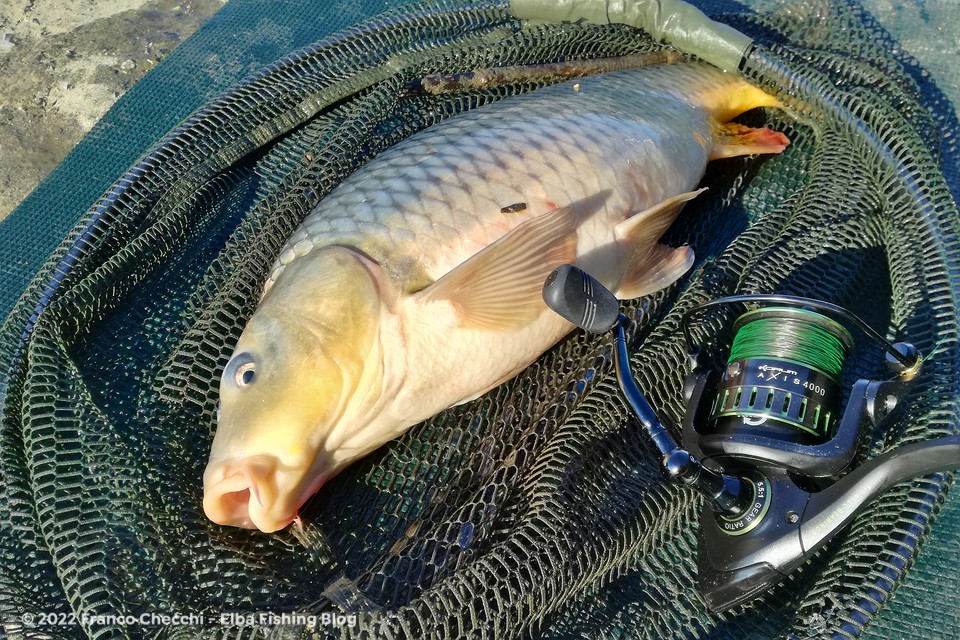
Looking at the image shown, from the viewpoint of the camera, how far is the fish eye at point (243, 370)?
1584mm

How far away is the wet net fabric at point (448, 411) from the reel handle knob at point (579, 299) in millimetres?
319

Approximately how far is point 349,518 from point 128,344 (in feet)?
2.66

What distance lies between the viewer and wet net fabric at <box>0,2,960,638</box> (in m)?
1.51

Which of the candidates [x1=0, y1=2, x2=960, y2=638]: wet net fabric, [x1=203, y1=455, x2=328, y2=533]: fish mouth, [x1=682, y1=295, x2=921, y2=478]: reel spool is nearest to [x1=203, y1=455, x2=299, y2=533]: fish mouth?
[x1=203, y1=455, x2=328, y2=533]: fish mouth

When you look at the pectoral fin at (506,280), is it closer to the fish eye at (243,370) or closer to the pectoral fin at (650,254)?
the pectoral fin at (650,254)

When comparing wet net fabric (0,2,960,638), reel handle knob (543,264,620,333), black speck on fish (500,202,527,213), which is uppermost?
black speck on fish (500,202,527,213)

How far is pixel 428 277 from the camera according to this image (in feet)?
5.70

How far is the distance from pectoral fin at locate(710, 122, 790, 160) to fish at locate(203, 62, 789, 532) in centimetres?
27

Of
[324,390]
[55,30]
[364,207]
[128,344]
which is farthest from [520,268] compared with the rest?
[55,30]

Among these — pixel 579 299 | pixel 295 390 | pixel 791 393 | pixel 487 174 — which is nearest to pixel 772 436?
pixel 791 393

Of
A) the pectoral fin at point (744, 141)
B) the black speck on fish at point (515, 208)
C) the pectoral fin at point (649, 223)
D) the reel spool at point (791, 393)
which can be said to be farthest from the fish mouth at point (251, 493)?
the pectoral fin at point (744, 141)

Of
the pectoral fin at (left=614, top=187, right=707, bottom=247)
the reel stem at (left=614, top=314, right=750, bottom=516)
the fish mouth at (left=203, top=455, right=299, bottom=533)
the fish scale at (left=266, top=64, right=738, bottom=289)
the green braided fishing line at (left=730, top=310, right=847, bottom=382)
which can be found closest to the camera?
the reel stem at (left=614, top=314, right=750, bottom=516)

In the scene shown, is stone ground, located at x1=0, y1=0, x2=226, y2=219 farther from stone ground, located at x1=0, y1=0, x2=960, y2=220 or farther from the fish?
the fish

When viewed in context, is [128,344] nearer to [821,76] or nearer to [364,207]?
[364,207]
